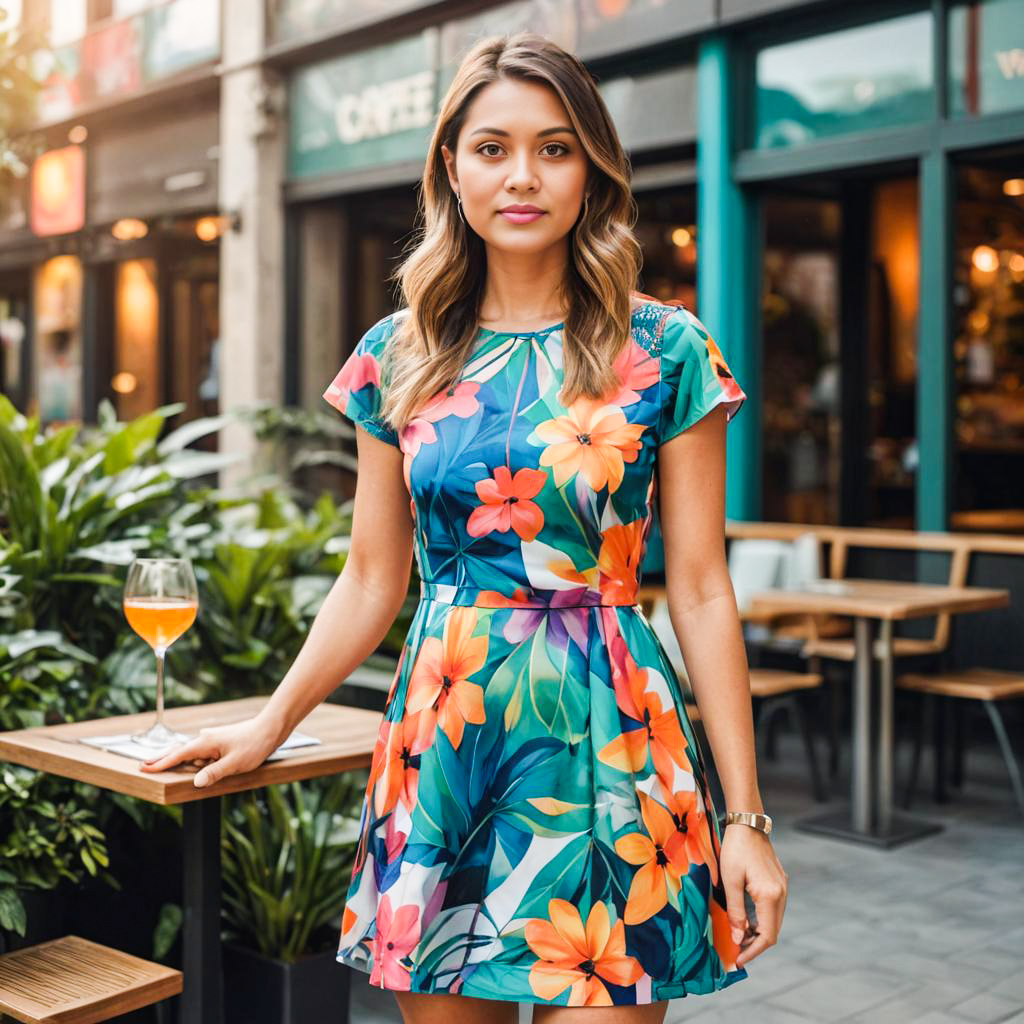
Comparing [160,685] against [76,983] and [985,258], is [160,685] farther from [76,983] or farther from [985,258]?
[985,258]

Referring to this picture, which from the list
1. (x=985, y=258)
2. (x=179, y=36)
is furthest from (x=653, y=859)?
(x=179, y=36)

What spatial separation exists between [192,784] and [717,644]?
2.72 feet

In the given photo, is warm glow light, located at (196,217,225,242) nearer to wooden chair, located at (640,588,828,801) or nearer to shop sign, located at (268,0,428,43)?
shop sign, located at (268,0,428,43)

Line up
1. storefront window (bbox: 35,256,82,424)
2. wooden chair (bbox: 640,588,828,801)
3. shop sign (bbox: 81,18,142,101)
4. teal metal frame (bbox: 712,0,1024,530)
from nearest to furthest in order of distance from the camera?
1. wooden chair (bbox: 640,588,828,801)
2. teal metal frame (bbox: 712,0,1024,530)
3. shop sign (bbox: 81,18,142,101)
4. storefront window (bbox: 35,256,82,424)

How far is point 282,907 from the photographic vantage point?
10.4 feet

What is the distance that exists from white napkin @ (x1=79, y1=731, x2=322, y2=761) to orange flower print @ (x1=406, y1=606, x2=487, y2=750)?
19.2 inches

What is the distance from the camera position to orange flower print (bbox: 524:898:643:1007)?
163 centimetres

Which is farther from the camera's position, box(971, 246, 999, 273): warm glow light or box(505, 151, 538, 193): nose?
box(971, 246, 999, 273): warm glow light

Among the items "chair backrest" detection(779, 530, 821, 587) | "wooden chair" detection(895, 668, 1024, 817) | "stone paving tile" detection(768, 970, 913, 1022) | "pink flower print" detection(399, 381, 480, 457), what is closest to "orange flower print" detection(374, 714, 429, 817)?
"pink flower print" detection(399, 381, 480, 457)

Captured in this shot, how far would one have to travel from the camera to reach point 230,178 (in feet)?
36.2

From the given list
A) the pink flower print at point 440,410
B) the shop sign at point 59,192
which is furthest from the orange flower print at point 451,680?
the shop sign at point 59,192

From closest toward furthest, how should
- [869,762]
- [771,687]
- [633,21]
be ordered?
[869,762], [771,687], [633,21]

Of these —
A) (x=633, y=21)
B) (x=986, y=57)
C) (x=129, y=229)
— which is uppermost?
(x=633, y=21)

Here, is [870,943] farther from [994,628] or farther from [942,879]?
[994,628]
